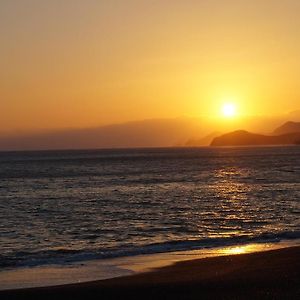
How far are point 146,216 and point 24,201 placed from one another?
1567 cm

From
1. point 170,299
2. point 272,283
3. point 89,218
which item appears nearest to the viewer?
point 170,299

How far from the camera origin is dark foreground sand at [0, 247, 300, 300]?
1422 cm

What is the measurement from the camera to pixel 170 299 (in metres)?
13.9

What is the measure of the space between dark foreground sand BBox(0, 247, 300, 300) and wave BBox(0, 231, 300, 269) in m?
4.36

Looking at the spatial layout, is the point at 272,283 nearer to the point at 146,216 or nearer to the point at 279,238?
the point at 279,238

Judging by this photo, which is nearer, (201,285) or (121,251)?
(201,285)

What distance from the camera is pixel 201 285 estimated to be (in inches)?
605

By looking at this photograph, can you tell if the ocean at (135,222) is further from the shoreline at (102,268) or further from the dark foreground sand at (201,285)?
the dark foreground sand at (201,285)

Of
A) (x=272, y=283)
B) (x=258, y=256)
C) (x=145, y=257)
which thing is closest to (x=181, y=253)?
(x=145, y=257)

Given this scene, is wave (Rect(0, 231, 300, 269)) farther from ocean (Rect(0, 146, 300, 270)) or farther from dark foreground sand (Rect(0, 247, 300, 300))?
dark foreground sand (Rect(0, 247, 300, 300))

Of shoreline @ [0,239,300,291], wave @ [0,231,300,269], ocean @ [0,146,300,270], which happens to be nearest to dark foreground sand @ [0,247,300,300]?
shoreline @ [0,239,300,291]

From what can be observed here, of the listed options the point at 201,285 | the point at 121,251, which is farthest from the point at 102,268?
the point at 201,285

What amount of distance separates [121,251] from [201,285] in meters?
8.35

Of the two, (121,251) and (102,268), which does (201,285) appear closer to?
(102,268)
